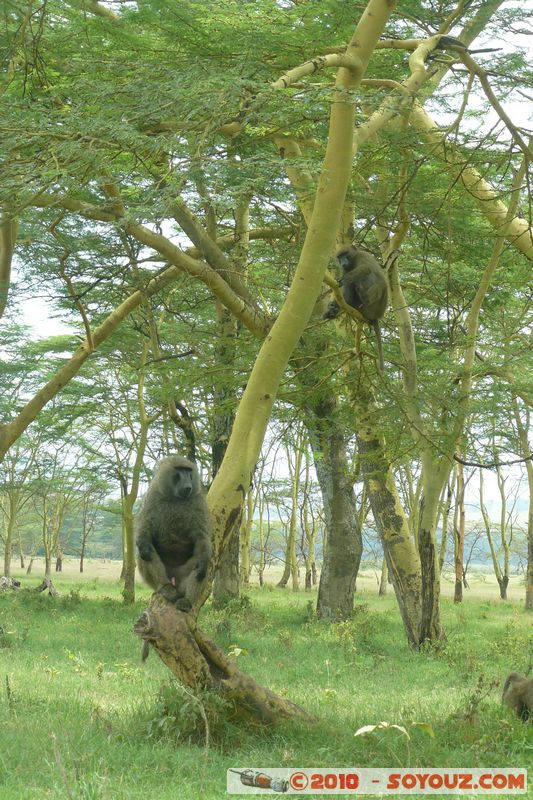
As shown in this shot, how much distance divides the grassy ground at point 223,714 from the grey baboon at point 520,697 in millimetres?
110

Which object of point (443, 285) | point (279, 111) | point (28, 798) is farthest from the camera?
point (443, 285)

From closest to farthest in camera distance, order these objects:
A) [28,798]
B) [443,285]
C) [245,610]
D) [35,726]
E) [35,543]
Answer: [28,798], [35,726], [443,285], [245,610], [35,543]

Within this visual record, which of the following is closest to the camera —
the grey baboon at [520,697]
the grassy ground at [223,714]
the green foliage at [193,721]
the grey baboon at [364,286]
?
the grassy ground at [223,714]

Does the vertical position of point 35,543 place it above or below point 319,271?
below

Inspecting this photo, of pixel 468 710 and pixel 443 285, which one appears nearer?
pixel 468 710

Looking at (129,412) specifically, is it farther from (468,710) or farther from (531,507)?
(468,710)

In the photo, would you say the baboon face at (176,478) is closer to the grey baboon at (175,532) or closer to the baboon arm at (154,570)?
the grey baboon at (175,532)

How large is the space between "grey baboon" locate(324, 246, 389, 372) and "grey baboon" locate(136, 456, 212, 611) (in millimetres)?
2557

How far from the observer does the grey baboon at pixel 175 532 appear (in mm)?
5762

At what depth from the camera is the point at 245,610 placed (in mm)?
13453

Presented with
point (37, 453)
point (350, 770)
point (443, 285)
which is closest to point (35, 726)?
point (350, 770)

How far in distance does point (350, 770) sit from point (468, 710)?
4.15ft

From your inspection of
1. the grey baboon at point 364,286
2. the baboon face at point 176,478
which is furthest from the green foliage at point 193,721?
the grey baboon at point 364,286

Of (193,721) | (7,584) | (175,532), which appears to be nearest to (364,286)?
(175,532)
